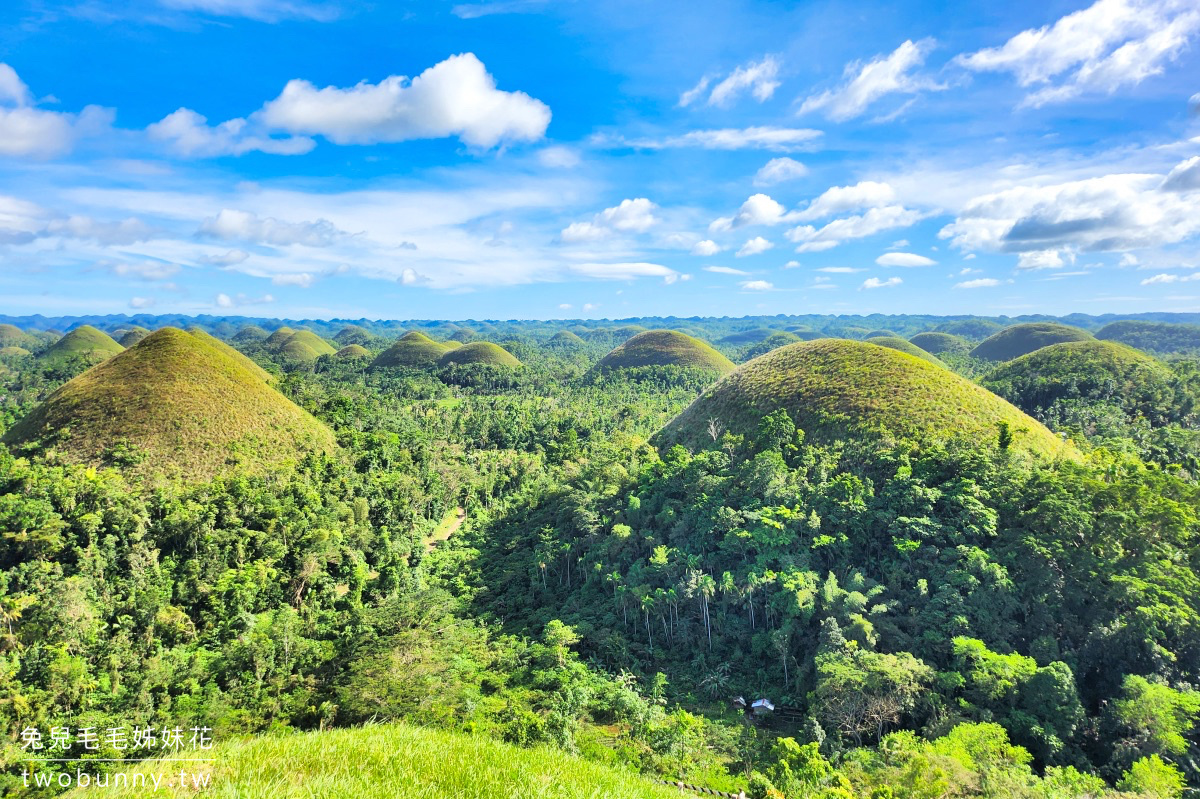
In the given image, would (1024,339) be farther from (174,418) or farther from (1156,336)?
(174,418)

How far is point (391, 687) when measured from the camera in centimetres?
2083

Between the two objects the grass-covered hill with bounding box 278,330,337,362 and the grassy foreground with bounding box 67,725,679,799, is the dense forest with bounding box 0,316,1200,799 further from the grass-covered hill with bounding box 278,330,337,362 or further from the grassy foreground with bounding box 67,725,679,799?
the grass-covered hill with bounding box 278,330,337,362

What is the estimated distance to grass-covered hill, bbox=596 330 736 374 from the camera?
118812 mm

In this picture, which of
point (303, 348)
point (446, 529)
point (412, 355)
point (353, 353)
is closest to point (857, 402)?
point (446, 529)

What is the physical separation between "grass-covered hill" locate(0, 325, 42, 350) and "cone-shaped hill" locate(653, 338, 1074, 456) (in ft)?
761

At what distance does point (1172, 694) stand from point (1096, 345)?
7589cm

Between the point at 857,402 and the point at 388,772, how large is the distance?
37.0 m

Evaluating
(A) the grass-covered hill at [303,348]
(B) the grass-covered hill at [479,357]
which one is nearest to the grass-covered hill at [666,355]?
(B) the grass-covered hill at [479,357]

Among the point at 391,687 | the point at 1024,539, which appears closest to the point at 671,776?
the point at 391,687

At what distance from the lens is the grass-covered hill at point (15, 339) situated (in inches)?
6831

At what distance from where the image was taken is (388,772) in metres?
6.08

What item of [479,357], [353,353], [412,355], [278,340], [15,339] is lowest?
[479,357]

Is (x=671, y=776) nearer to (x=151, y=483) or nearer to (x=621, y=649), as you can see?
(x=621, y=649)

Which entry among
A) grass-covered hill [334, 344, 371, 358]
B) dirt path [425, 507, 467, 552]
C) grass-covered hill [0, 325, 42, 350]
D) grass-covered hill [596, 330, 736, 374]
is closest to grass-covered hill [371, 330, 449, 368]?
grass-covered hill [334, 344, 371, 358]
